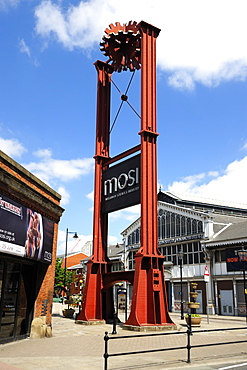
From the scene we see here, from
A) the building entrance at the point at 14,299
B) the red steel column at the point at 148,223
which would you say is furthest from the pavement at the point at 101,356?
the red steel column at the point at 148,223

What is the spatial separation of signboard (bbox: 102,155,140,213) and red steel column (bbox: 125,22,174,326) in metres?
0.88

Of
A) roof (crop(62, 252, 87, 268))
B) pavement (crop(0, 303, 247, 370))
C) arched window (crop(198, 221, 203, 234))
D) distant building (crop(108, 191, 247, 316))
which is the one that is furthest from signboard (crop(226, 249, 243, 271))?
roof (crop(62, 252, 87, 268))

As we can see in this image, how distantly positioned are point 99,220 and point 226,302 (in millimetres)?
21045

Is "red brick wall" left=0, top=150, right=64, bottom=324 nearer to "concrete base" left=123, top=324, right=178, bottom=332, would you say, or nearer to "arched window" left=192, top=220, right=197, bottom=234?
"concrete base" left=123, top=324, right=178, bottom=332

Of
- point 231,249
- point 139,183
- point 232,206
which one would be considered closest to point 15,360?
point 139,183

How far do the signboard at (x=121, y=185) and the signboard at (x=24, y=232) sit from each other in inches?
305

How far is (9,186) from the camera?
1343 cm

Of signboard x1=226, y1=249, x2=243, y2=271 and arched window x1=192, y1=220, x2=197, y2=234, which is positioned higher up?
arched window x1=192, y1=220, x2=197, y2=234

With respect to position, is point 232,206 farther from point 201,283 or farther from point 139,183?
point 139,183

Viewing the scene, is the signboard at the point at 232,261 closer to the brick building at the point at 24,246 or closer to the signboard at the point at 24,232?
the brick building at the point at 24,246

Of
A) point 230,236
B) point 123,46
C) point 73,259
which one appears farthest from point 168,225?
point 73,259

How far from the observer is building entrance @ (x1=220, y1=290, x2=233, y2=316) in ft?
131

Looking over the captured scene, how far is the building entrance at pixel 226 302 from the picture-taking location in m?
39.8

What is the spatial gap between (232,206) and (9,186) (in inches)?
1985
